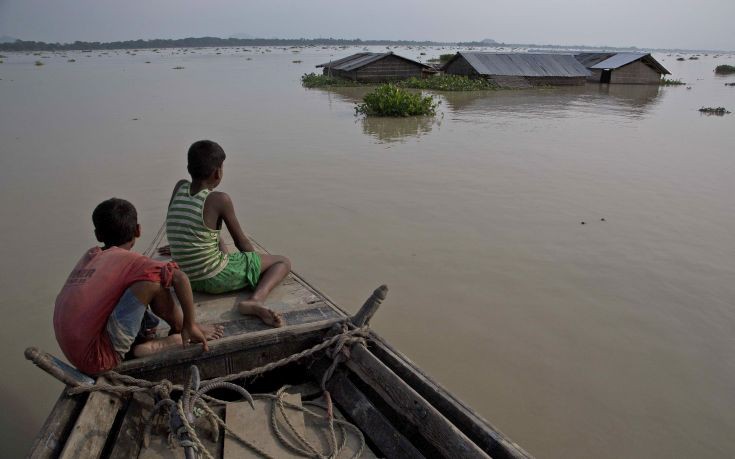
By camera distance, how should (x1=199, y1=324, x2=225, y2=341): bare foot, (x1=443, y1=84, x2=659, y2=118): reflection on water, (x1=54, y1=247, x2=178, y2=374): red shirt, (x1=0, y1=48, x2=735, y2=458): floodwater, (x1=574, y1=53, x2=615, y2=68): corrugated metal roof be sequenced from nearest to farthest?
(x1=54, y1=247, x2=178, y2=374): red shirt → (x1=199, y1=324, x2=225, y2=341): bare foot → (x1=0, y1=48, x2=735, y2=458): floodwater → (x1=443, y1=84, x2=659, y2=118): reflection on water → (x1=574, y1=53, x2=615, y2=68): corrugated metal roof

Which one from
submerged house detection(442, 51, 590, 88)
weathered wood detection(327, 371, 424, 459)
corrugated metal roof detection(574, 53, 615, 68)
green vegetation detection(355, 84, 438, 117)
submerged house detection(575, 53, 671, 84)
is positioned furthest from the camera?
corrugated metal roof detection(574, 53, 615, 68)

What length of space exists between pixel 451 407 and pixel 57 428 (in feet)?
5.07

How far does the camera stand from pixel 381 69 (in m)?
24.9

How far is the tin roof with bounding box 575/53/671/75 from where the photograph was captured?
25516mm

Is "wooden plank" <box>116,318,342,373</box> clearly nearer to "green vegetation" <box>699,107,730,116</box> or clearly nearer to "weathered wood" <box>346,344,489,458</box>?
"weathered wood" <box>346,344,489,458</box>

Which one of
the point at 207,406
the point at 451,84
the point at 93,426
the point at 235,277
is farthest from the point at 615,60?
the point at 93,426

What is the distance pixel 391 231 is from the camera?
6.20m

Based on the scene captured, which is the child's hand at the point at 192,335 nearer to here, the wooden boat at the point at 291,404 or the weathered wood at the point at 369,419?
the wooden boat at the point at 291,404

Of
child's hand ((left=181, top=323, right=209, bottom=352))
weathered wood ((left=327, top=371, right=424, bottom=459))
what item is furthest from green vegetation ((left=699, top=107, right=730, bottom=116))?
child's hand ((left=181, top=323, right=209, bottom=352))

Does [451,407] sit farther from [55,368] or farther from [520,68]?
[520,68]

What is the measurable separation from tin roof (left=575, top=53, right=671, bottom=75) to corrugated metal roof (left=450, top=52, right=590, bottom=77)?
132 centimetres

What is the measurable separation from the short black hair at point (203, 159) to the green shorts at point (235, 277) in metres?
0.57

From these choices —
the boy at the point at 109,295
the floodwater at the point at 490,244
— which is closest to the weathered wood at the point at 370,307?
the boy at the point at 109,295

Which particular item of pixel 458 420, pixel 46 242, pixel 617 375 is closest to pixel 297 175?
pixel 46 242
